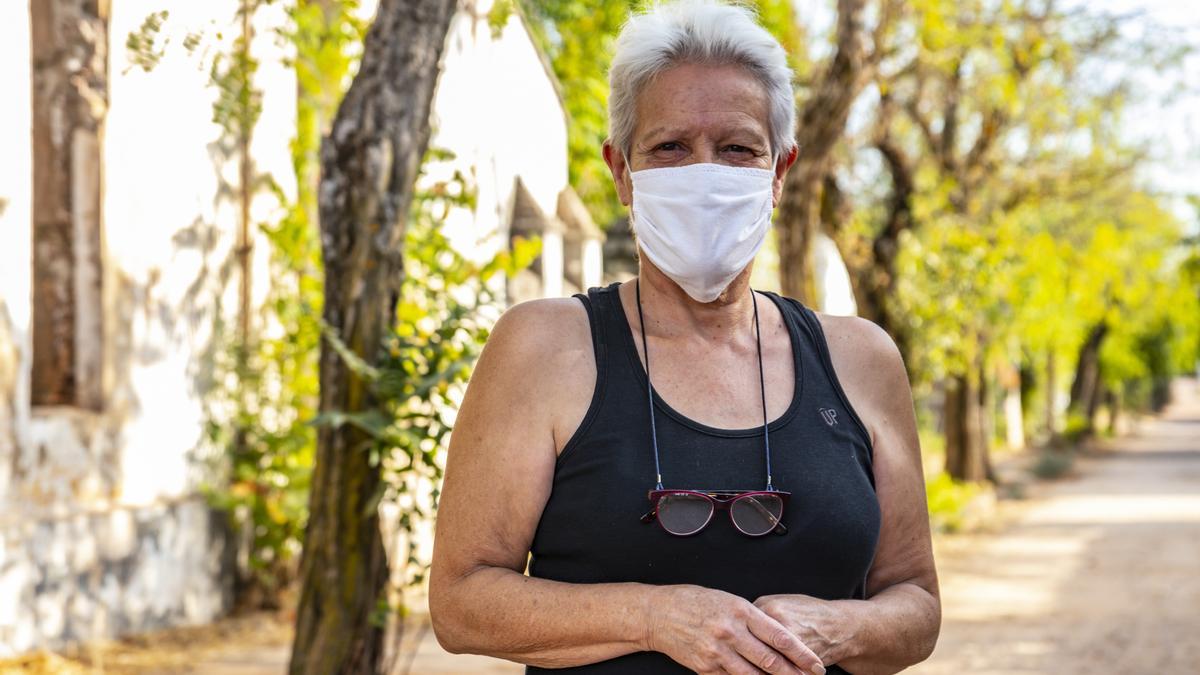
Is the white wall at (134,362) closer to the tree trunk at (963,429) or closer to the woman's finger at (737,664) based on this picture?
the woman's finger at (737,664)

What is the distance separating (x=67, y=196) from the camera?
24.9ft

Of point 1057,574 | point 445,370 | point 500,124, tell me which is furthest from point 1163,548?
point 445,370

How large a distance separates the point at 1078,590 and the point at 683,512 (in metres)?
12.0

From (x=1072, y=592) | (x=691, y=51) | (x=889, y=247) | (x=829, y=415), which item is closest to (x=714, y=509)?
(x=829, y=415)

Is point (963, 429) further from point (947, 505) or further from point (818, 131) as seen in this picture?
point (818, 131)

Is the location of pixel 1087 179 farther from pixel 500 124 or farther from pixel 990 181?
pixel 500 124

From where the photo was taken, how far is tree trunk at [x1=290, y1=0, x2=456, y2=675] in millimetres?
4492

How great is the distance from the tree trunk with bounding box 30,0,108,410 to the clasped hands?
6.16m

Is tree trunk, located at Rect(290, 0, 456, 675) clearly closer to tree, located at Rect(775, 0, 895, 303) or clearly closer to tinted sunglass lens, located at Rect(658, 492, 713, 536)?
tinted sunglass lens, located at Rect(658, 492, 713, 536)

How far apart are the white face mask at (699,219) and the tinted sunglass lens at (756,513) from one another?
0.39 m

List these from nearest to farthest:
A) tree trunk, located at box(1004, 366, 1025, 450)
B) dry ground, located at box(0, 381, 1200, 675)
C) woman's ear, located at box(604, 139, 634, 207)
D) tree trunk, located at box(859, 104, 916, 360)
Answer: woman's ear, located at box(604, 139, 634, 207)
dry ground, located at box(0, 381, 1200, 675)
tree trunk, located at box(859, 104, 916, 360)
tree trunk, located at box(1004, 366, 1025, 450)

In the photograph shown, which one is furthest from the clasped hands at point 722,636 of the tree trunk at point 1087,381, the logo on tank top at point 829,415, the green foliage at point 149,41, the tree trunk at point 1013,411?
the tree trunk at point 1087,381

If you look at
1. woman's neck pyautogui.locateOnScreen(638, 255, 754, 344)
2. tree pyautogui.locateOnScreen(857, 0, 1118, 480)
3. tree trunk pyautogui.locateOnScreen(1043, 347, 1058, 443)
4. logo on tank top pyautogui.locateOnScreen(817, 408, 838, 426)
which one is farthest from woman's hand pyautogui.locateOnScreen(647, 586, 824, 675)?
tree trunk pyautogui.locateOnScreen(1043, 347, 1058, 443)

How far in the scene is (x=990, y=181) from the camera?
2072 centimetres
